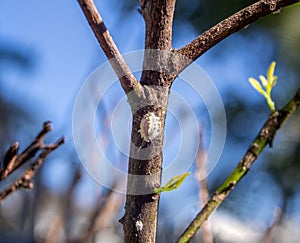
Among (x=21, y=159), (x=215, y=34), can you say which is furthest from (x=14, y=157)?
(x=215, y=34)

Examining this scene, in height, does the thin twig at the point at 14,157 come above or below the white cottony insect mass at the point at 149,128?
below

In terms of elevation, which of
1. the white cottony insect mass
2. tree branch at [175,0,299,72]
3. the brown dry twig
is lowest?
the brown dry twig

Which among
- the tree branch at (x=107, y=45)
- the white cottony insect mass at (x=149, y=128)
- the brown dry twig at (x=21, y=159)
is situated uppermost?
the tree branch at (x=107, y=45)

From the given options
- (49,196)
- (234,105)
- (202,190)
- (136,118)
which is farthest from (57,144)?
(234,105)

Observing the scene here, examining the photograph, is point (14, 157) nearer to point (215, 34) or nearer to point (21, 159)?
point (21, 159)

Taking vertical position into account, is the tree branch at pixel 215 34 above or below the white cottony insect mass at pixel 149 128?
above
